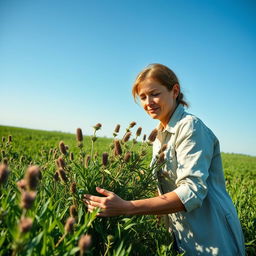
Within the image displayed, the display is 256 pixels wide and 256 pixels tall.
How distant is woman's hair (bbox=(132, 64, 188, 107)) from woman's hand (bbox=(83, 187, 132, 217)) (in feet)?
4.66

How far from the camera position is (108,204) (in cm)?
175

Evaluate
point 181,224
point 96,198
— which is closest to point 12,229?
point 96,198

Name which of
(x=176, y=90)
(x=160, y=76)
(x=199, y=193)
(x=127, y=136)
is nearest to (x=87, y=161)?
(x=127, y=136)

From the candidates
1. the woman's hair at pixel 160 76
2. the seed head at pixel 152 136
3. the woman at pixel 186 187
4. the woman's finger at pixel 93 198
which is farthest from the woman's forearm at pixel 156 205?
the woman's hair at pixel 160 76

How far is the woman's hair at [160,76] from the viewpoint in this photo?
2.71 meters

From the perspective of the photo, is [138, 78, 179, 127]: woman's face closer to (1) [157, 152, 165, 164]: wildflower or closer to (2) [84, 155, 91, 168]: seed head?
(1) [157, 152, 165, 164]: wildflower

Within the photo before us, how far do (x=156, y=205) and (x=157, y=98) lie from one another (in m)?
1.18

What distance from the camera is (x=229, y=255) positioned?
7.53ft

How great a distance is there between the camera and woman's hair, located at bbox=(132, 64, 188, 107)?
8.88 ft

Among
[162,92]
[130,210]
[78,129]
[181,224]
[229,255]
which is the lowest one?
[229,255]

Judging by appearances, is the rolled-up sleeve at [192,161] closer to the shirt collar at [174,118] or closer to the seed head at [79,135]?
the shirt collar at [174,118]

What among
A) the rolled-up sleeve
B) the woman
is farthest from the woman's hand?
the rolled-up sleeve

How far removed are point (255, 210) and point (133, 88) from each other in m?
2.86

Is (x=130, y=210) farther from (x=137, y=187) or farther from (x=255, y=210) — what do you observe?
(x=255, y=210)
